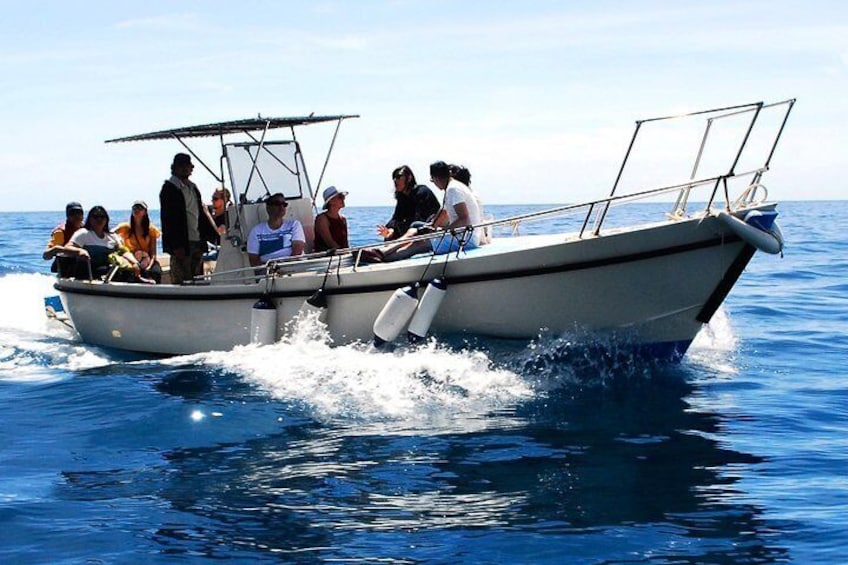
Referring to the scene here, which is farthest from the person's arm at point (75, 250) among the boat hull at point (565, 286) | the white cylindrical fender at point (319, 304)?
the white cylindrical fender at point (319, 304)

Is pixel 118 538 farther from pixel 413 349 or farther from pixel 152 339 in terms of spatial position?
pixel 152 339

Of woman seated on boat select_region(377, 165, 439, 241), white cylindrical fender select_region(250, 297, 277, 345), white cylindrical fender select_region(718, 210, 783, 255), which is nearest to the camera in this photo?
white cylindrical fender select_region(718, 210, 783, 255)

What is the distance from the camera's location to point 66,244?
12.6 meters

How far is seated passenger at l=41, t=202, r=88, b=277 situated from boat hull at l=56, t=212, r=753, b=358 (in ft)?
10.4

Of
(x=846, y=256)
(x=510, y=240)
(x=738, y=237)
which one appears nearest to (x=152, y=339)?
(x=510, y=240)

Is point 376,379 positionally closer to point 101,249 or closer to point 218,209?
point 218,209

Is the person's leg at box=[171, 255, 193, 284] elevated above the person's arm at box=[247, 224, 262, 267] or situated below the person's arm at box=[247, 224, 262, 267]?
below

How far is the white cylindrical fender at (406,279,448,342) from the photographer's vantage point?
354 inches

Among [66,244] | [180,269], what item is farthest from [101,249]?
[180,269]

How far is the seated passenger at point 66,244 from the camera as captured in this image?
12344mm

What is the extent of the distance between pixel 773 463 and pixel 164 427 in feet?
15.7

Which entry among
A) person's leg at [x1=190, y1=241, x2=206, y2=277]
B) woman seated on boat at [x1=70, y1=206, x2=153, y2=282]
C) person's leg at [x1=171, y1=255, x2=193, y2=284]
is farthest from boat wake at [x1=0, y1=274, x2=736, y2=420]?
woman seated on boat at [x1=70, y1=206, x2=153, y2=282]

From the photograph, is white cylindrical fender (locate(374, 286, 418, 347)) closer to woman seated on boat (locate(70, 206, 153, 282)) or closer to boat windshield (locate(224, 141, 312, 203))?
boat windshield (locate(224, 141, 312, 203))

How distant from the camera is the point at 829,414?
8703mm
